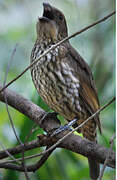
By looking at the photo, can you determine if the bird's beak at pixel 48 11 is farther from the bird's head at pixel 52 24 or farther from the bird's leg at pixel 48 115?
the bird's leg at pixel 48 115

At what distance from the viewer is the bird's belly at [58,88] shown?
2932 millimetres

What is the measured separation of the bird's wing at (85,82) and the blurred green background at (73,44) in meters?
0.16

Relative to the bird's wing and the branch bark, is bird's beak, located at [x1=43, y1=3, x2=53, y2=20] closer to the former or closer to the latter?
the bird's wing

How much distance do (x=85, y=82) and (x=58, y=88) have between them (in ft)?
0.93

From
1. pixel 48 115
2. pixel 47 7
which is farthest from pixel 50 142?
pixel 47 7

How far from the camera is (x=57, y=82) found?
293 cm

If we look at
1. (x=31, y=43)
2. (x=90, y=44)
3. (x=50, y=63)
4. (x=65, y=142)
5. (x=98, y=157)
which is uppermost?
(x=31, y=43)

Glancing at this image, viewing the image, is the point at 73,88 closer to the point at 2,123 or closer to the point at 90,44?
the point at 2,123

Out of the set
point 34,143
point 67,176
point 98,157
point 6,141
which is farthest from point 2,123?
point 98,157

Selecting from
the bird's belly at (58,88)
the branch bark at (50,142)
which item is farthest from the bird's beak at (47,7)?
the branch bark at (50,142)

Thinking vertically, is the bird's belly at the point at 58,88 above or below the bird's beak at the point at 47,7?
below

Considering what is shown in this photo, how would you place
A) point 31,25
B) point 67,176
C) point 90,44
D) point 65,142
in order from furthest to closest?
point 31,25 → point 90,44 → point 67,176 → point 65,142

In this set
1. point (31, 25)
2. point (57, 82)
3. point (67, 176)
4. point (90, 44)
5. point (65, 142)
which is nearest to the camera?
point (65, 142)

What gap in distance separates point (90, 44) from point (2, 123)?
71.8 inches
